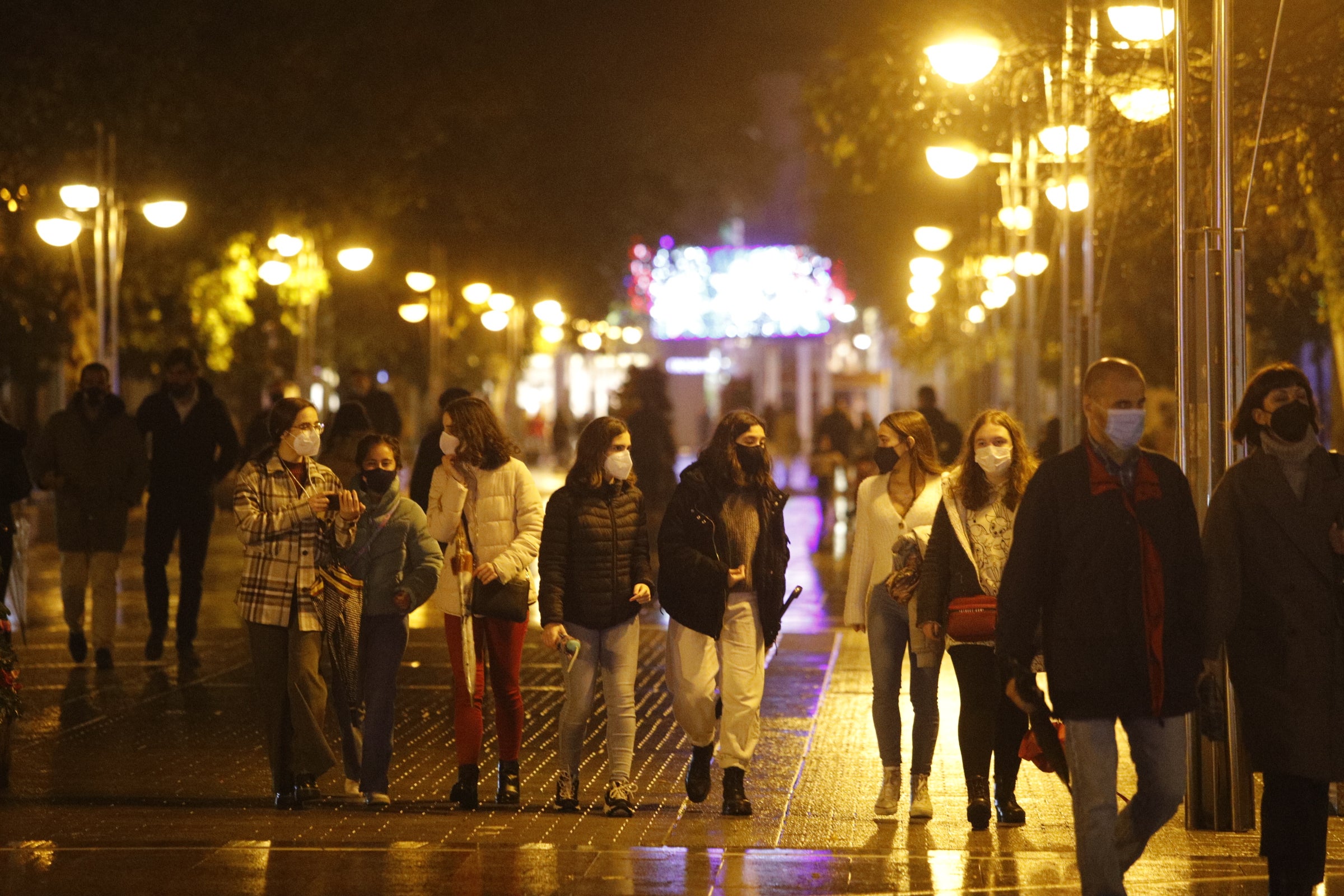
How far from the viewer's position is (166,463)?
1406 cm

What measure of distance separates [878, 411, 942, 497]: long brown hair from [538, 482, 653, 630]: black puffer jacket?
1.24 metres

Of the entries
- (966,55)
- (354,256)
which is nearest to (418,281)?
(354,256)

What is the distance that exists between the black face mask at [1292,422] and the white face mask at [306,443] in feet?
13.4

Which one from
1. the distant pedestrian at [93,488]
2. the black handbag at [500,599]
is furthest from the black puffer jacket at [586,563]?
Answer: the distant pedestrian at [93,488]

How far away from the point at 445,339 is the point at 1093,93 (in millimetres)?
28277

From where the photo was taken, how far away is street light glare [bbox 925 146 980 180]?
18.8 metres

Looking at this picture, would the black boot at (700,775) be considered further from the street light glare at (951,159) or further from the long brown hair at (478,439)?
the street light glare at (951,159)

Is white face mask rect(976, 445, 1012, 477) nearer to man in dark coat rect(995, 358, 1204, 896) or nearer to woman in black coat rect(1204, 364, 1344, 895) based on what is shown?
woman in black coat rect(1204, 364, 1344, 895)

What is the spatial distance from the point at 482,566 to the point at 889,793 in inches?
79.7

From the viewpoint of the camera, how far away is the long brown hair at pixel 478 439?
8867 millimetres

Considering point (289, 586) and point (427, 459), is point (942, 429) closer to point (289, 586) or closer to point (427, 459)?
point (427, 459)

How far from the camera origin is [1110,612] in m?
6.04

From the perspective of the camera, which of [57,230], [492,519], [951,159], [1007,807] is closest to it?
[1007,807]

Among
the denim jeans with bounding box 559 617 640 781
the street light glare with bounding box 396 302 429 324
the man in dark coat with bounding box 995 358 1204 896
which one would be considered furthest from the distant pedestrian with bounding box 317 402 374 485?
the street light glare with bounding box 396 302 429 324
